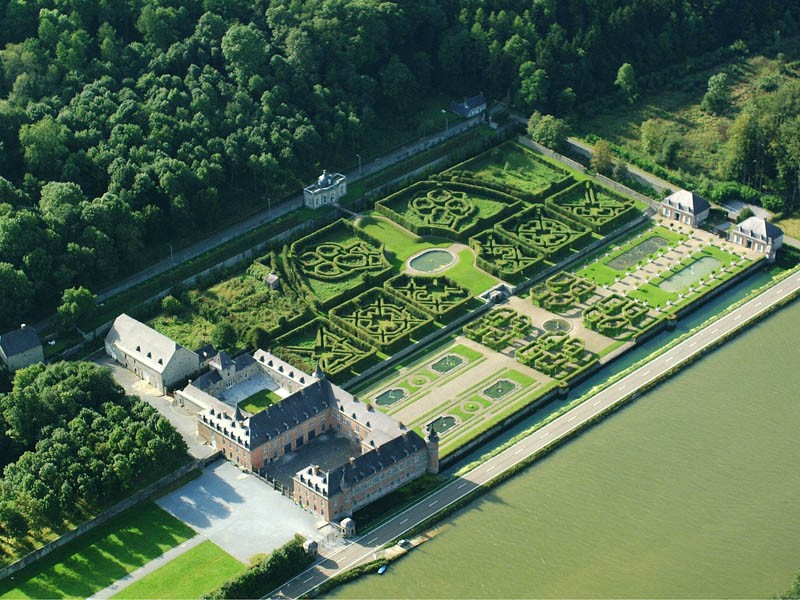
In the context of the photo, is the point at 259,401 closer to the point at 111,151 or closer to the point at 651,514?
the point at 651,514

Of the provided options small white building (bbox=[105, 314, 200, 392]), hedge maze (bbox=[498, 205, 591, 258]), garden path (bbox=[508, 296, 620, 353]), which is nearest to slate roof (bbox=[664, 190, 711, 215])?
hedge maze (bbox=[498, 205, 591, 258])

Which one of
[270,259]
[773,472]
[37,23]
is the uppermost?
[37,23]

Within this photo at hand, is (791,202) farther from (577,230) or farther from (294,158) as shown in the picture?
(294,158)

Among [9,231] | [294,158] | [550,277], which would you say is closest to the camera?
[9,231]

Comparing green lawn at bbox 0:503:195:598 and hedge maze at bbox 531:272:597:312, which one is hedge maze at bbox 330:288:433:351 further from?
green lawn at bbox 0:503:195:598

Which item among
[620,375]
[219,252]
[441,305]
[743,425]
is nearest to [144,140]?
[219,252]

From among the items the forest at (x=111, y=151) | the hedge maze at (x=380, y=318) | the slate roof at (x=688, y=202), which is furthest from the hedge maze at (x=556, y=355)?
the forest at (x=111, y=151)

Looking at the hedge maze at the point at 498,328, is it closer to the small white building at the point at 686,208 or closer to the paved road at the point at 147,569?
the small white building at the point at 686,208
